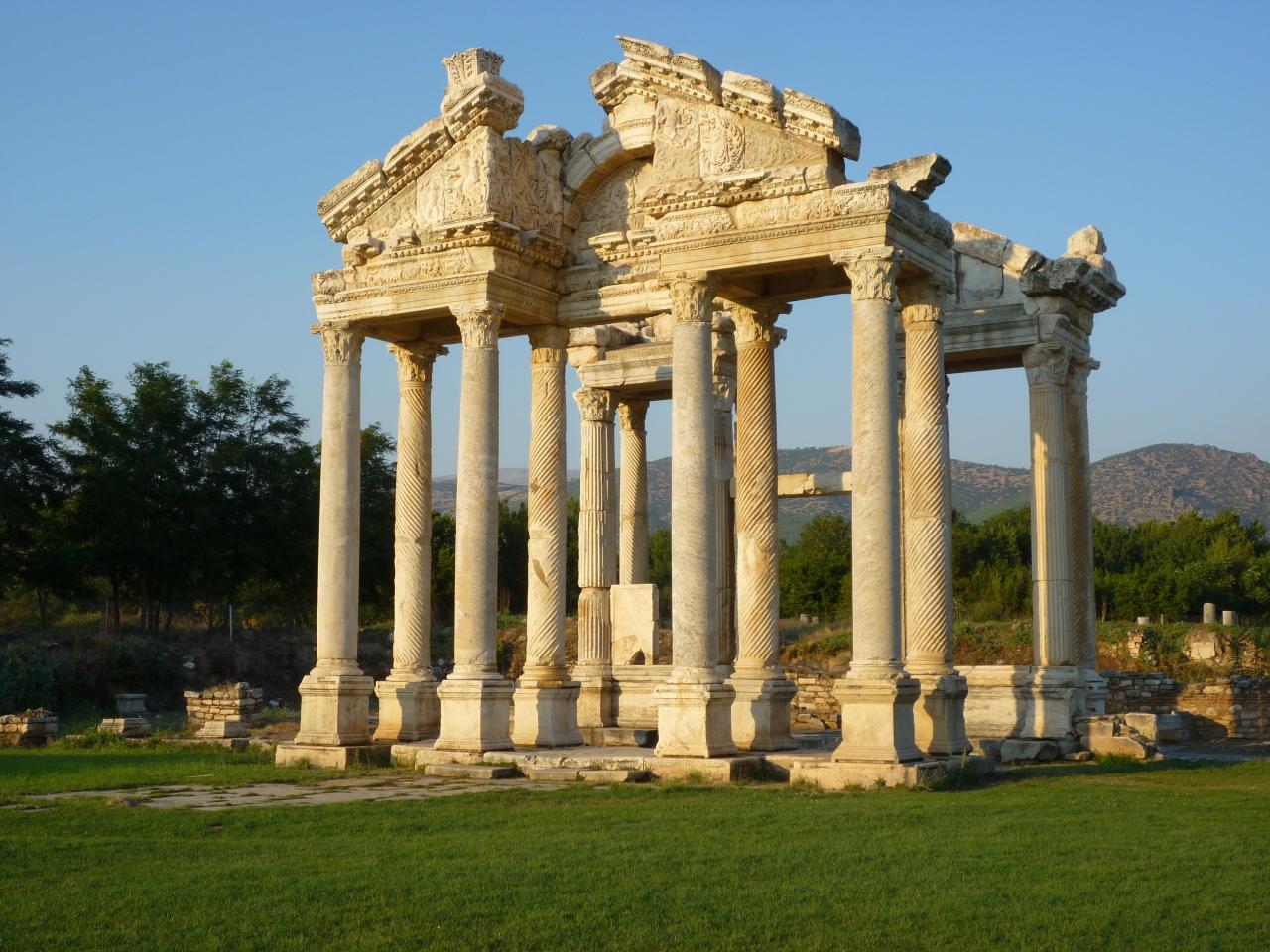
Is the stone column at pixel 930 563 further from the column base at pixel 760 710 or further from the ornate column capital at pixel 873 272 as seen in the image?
the column base at pixel 760 710

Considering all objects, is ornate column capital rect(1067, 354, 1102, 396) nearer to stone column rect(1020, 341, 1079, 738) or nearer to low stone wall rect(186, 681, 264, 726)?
stone column rect(1020, 341, 1079, 738)

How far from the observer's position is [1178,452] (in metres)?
156

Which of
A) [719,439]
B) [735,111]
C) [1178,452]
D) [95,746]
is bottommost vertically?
[95,746]

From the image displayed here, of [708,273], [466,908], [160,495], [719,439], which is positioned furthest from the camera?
[160,495]

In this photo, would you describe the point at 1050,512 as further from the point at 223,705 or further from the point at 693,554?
the point at 223,705

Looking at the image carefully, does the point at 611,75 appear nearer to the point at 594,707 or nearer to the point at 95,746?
the point at 594,707

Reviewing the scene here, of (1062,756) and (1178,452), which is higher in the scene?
(1178,452)

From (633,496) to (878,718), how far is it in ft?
43.1

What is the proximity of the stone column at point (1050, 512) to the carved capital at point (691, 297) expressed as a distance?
26.4 feet

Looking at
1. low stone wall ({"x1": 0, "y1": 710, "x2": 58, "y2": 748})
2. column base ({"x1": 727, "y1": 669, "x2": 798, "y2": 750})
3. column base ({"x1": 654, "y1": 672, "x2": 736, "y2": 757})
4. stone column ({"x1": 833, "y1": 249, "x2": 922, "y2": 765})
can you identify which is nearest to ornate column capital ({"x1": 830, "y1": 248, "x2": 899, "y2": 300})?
stone column ({"x1": 833, "y1": 249, "x2": 922, "y2": 765})

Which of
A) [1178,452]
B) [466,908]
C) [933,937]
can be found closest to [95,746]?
[466,908]

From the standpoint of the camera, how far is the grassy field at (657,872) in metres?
9.84

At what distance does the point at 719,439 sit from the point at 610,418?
2.43 metres

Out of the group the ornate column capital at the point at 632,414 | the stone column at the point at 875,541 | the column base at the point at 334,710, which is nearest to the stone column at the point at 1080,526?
the stone column at the point at 875,541
